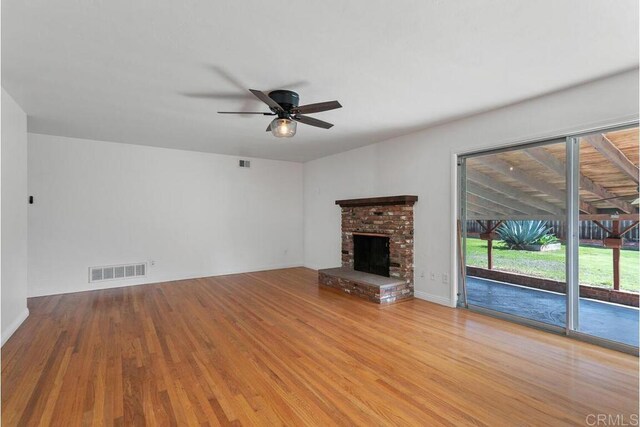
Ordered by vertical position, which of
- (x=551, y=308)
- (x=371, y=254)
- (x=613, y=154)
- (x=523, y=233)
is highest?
(x=613, y=154)

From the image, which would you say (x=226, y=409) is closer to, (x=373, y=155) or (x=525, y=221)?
(x=525, y=221)

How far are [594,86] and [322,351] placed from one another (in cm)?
360

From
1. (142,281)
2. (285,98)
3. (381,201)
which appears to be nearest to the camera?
(285,98)

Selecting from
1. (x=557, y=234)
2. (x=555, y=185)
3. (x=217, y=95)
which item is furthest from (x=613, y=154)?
(x=217, y=95)

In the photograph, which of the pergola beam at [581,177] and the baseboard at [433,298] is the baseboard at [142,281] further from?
the pergola beam at [581,177]

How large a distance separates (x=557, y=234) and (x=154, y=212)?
6103 millimetres

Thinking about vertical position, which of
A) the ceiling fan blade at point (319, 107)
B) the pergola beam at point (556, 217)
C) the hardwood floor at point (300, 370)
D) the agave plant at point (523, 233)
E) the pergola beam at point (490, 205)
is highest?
the ceiling fan blade at point (319, 107)

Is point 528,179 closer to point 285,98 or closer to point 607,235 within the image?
point 607,235

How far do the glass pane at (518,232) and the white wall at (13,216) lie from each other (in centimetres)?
528

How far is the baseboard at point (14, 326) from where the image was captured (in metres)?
2.97

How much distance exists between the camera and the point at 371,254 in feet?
17.3

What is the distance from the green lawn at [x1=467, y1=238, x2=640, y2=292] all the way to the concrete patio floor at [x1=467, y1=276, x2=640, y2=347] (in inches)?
8.8

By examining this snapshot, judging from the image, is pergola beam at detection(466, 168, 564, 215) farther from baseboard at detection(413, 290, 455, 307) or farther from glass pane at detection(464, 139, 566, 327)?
baseboard at detection(413, 290, 455, 307)

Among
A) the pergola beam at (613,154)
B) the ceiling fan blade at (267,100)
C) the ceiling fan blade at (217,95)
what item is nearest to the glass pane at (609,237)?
the pergola beam at (613,154)
